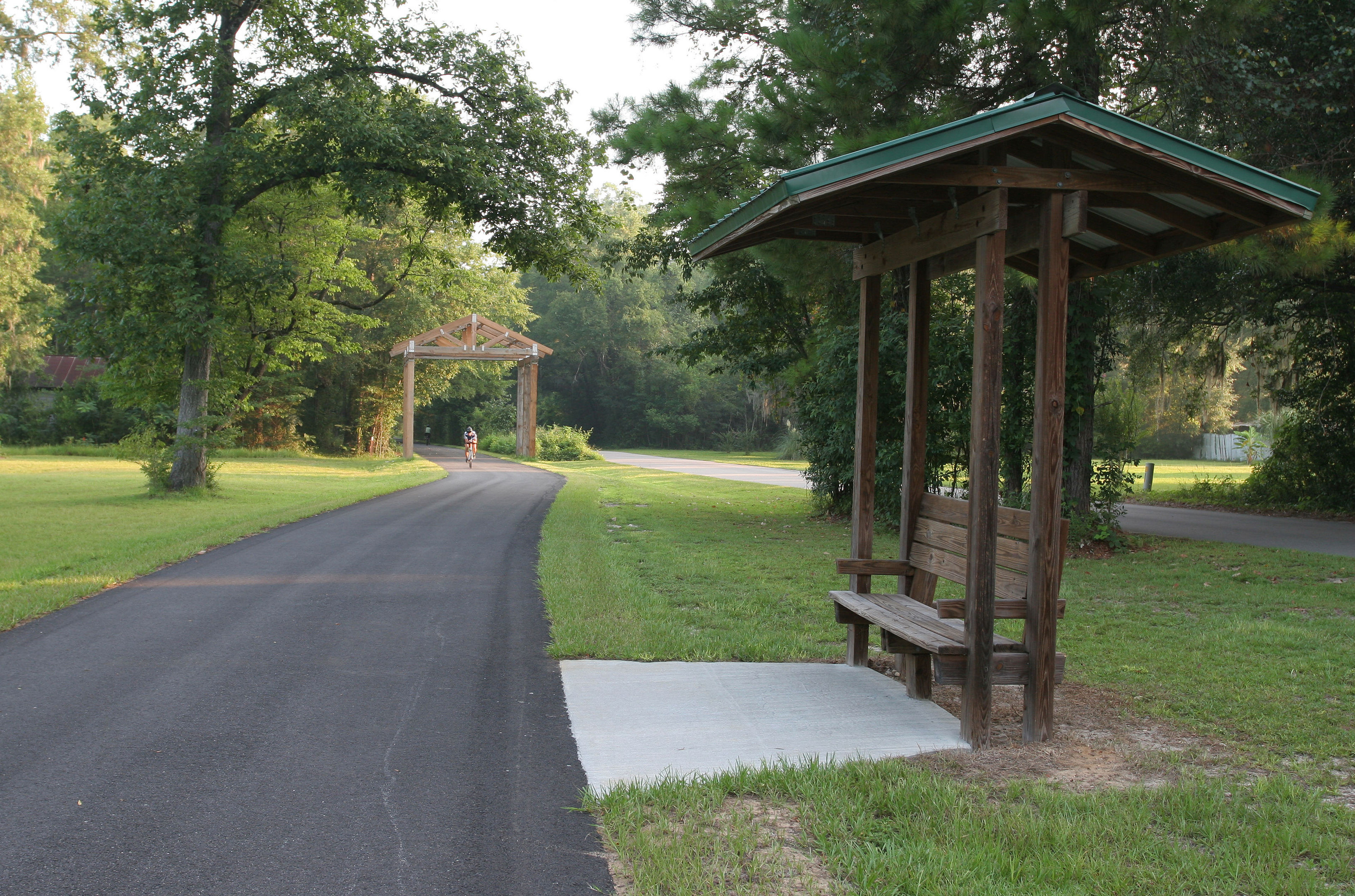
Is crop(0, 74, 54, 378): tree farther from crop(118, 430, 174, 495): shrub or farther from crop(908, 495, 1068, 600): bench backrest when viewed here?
crop(908, 495, 1068, 600): bench backrest

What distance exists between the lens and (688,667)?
234 inches

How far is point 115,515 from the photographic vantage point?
46.1 feet

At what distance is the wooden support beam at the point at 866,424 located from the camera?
6.13m

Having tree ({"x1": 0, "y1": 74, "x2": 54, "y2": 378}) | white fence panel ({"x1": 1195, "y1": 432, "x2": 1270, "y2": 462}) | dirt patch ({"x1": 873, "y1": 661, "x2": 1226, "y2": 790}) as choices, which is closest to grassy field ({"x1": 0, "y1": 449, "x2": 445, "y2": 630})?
dirt patch ({"x1": 873, "y1": 661, "x2": 1226, "y2": 790})

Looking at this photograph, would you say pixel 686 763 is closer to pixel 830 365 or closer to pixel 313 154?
pixel 830 365

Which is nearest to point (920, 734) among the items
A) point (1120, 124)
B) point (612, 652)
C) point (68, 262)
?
point (612, 652)

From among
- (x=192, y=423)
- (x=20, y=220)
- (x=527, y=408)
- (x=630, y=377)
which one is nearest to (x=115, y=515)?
(x=192, y=423)

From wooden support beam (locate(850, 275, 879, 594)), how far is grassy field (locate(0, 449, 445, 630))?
20.3ft

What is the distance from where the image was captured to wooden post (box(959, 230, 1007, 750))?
4.62 metres

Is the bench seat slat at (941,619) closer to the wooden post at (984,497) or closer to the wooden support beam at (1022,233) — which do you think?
the wooden post at (984,497)

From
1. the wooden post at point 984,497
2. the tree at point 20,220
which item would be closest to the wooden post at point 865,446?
the wooden post at point 984,497

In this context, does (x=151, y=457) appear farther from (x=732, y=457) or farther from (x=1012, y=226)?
(x=732, y=457)

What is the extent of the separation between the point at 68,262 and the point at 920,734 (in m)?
17.2

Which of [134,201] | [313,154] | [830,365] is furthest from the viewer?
[313,154]
